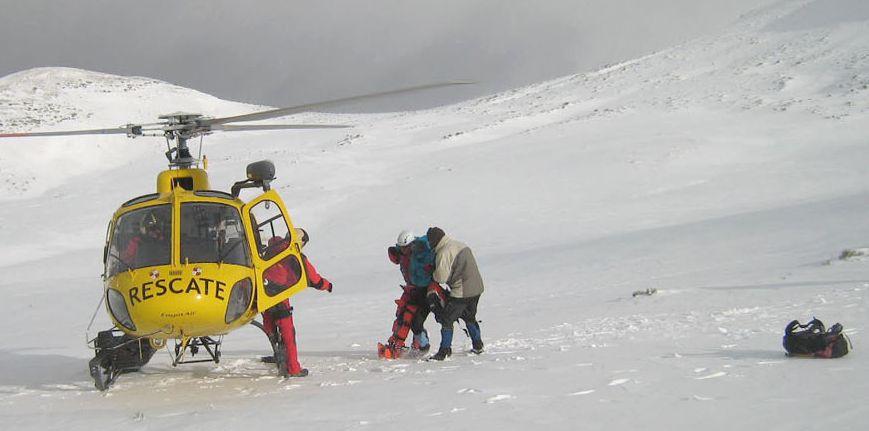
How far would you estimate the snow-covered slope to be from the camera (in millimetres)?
6164

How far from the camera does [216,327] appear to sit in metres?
7.43

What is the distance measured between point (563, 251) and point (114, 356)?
37.3 feet

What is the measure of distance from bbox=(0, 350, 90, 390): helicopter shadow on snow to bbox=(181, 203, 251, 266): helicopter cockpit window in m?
2.17

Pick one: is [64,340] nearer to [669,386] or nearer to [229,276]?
[229,276]

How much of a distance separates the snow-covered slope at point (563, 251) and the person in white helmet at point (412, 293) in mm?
487

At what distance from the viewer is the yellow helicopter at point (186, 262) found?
7.27 m

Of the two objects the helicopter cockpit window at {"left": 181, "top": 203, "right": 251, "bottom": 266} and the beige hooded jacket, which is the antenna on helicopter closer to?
the helicopter cockpit window at {"left": 181, "top": 203, "right": 251, "bottom": 266}

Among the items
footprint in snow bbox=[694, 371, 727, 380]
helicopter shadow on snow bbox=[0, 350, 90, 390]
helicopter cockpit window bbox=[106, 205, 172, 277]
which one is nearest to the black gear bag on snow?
footprint in snow bbox=[694, 371, 727, 380]

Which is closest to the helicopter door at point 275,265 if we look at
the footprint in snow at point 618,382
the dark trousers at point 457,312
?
the dark trousers at point 457,312

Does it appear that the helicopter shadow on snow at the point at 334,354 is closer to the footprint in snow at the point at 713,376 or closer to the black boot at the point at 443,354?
the black boot at the point at 443,354

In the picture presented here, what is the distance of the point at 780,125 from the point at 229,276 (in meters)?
28.2

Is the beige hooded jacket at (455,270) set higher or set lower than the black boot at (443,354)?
higher

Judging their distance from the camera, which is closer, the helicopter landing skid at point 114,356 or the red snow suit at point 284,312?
the helicopter landing skid at point 114,356

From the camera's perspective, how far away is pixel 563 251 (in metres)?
17.9
